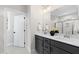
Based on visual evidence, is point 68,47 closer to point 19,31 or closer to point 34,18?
point 34,18

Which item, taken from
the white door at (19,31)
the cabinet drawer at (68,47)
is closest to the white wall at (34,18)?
the white door at (19,31)

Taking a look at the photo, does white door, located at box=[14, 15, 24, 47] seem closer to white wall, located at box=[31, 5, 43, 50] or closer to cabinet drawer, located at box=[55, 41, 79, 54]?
white wall, located at box=[31, 5, 43, 50]

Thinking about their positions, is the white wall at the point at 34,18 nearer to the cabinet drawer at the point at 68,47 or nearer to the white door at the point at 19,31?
the white door at the point at 19,31

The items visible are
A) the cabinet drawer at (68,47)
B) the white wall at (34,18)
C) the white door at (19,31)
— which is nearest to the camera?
the cabinet drawer at (68,47)

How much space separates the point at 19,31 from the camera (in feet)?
23.1

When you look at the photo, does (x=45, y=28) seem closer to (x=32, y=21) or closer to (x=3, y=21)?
(x=32, y=21)

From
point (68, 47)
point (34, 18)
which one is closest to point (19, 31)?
point (34, 18)

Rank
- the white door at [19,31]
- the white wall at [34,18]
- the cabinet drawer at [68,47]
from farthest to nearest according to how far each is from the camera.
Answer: the white door at [19,31]
the white wall at [34,18]
the cabinet drawer at [68,47]

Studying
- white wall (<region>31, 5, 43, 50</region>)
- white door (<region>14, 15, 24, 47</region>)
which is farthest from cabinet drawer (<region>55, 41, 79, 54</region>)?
white door (<region>14, 15, 24, 47</region>)

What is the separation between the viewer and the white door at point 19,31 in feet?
22.6

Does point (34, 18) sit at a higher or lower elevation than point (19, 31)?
higher

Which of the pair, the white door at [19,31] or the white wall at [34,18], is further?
the white door at [19,31]

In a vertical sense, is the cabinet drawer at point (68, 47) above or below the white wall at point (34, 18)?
below

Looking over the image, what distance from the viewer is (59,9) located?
14.4 ft
